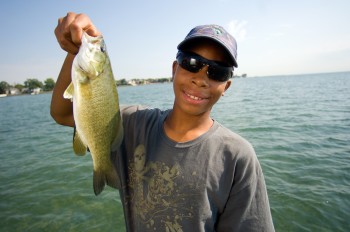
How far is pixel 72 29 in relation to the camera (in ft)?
6.15

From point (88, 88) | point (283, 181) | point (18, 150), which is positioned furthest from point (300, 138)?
point (18, 150)

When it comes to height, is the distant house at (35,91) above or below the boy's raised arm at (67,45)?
below

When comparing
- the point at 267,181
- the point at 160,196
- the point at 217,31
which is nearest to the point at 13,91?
the point at 267,181

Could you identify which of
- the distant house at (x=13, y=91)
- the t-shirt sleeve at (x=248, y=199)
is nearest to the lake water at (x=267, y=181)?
the t-shirt sleeve at (x=248, y=199)

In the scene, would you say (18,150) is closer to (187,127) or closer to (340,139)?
(187,127)

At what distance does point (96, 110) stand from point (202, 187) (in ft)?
3.51

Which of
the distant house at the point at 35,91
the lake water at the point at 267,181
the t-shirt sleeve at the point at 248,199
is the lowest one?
the lake water at the point at 267,181

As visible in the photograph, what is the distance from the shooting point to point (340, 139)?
11336 millimetres

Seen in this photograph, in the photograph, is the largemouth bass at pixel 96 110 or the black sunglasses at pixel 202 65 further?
the black sunglasses at pixel 202 65

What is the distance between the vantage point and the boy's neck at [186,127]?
7.63ft

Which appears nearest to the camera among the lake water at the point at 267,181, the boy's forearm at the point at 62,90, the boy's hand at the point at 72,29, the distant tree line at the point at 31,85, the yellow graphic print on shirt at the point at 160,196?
the boy's hand at the point at 72,29

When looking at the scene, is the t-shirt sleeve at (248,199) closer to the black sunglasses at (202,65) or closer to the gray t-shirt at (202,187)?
the gray t-shirt at (202,187)

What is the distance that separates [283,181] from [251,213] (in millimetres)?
6047

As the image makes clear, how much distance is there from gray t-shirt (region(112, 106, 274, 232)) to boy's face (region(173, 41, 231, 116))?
9.7 inches
